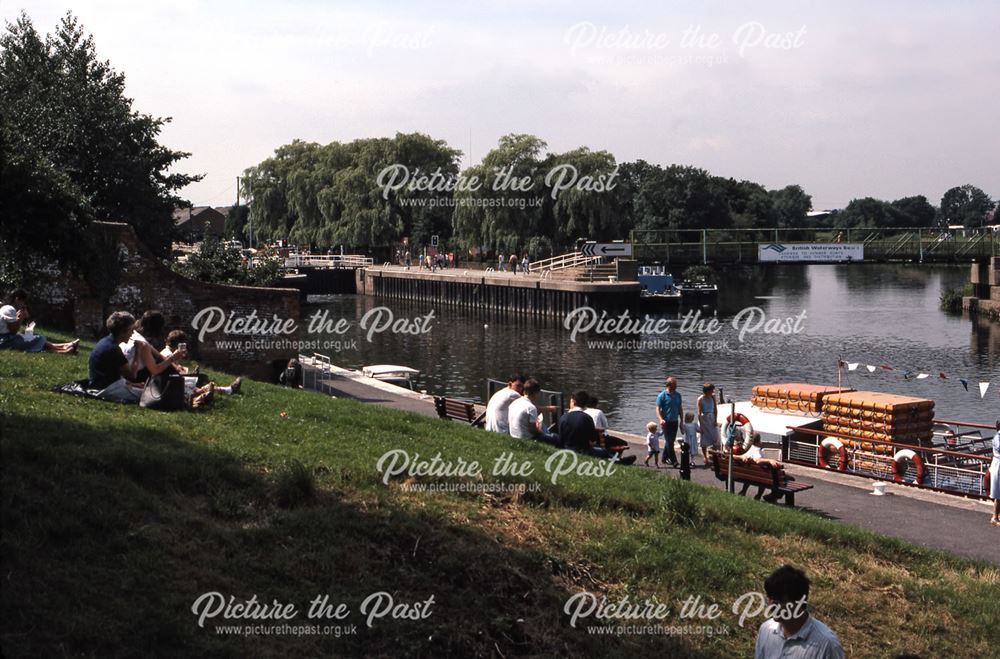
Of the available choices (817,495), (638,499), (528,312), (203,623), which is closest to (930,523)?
(817,495)

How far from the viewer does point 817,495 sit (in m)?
16.8

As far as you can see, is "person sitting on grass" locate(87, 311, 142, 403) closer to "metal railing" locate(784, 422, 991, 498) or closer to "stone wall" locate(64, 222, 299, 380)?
"metal railing" locate(784, 422, 991, 498)

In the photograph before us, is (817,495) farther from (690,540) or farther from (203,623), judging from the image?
(203,623)

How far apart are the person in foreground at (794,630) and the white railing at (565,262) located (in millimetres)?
69078

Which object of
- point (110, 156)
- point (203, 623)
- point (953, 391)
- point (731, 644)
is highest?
point (110, 156)

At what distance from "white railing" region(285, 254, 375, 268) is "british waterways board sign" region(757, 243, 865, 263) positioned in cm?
4060

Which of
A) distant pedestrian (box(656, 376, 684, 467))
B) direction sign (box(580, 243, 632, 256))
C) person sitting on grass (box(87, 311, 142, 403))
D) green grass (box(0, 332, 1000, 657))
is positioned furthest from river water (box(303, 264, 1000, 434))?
person sitting on grass (box(87, 311, 142, 403))

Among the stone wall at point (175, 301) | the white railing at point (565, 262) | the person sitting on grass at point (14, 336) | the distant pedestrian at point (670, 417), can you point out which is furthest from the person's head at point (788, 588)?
the white railing at point (565, 262)

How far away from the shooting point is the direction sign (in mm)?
79125

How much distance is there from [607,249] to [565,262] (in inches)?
188

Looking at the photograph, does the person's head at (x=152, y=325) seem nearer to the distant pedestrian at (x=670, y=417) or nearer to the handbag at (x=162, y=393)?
the handbag at (x=162, y=393)

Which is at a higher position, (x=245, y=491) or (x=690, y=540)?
(x=245, y=491)

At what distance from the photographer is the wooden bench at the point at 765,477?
49.4ft

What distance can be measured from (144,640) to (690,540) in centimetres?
593
